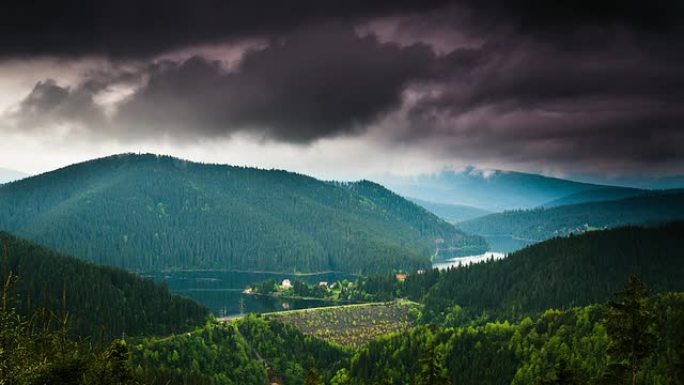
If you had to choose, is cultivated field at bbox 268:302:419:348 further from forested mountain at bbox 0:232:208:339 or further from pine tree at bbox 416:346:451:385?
pine tree at bbox 416:346:451:385

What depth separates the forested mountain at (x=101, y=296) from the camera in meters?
150

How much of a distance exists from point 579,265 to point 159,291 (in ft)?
451

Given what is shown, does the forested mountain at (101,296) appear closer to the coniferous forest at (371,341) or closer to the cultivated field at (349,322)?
the coniferous forest at (371,341)

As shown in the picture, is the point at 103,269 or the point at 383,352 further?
the point at 103,269

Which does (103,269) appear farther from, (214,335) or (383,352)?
(383,352)

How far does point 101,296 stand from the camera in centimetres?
16062

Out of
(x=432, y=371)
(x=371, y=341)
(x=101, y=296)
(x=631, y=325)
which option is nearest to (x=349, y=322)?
(x=371, y=341)

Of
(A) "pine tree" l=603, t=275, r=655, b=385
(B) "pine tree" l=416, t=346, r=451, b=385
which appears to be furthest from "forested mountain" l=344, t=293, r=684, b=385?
(B) "pine tree" l=416, t=346, r=451, b=385

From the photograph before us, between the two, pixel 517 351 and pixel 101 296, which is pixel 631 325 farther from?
pixel 101 296

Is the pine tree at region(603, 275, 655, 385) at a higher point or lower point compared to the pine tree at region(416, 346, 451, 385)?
higher

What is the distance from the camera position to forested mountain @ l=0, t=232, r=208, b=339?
15000cm

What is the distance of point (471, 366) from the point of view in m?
106

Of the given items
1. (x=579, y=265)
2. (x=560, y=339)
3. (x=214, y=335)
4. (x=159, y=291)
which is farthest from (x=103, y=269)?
(x=579, y=265)

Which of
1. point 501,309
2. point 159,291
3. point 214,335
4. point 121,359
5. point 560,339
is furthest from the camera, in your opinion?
point 501,309
